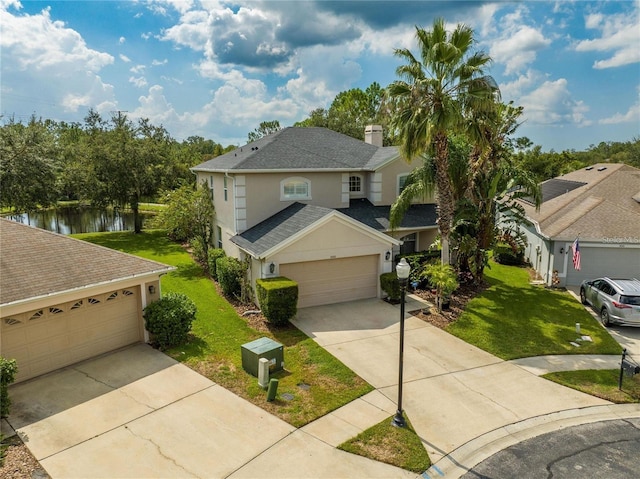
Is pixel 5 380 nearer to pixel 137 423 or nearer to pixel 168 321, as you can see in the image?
pixel 137 423

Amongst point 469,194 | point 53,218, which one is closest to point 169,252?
point 469,194

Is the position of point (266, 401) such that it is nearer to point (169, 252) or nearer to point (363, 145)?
point (363, 145)

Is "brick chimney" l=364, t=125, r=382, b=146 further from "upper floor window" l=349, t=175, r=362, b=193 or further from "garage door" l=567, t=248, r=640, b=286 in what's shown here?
"garage door" l=567, t=248, r=640, b=286

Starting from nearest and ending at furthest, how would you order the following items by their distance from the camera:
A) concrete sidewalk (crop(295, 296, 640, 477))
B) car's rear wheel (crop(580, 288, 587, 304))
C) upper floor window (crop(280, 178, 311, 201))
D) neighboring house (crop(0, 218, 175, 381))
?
concrete sidewalk (crop(295, 296, 640, 477)), neighboring house (crop(0, 218, 175, 381)), car's rear wheel (crop(580, 288, 587, 304)), upper floor window (crop(280, 178, 311, 201))

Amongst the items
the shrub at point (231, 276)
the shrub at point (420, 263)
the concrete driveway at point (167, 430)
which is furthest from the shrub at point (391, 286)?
the concrete driveway at point (167, 430)

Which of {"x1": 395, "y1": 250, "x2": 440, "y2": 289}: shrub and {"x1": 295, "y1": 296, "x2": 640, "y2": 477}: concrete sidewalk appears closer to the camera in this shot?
{"x1": 295, "y1": 296, "x2": 640, "y2": 477}: concrete sidewalk

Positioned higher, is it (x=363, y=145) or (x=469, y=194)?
(x=363, y=145)

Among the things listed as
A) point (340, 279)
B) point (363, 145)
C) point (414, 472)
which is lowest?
Answer: point (414, 472)

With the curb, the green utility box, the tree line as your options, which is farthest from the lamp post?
the tree line
